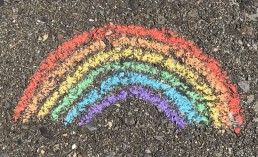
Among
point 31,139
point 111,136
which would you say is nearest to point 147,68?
point 111,136

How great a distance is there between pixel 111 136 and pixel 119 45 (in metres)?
0.67

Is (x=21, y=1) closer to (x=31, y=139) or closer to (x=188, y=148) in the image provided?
(x=31, y=139)

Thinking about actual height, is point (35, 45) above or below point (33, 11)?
below

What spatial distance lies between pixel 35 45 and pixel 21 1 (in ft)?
1.28

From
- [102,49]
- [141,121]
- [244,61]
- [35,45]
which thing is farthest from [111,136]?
[244,61]

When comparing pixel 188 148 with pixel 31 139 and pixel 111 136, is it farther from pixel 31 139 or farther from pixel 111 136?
pixel 31 139

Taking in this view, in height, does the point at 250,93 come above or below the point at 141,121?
above

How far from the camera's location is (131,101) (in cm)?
281

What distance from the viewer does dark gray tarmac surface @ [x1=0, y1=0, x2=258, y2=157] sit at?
2.73m

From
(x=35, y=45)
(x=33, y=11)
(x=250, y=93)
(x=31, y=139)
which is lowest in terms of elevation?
(x=31, y=139)

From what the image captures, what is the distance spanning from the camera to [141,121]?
9.09 ft

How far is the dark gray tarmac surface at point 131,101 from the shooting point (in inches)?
108

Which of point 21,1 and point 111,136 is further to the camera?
point 21,1

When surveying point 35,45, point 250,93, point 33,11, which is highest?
point 33,11
